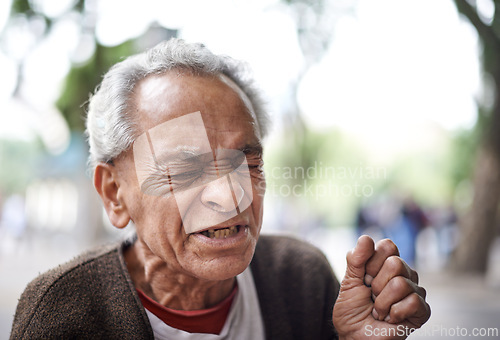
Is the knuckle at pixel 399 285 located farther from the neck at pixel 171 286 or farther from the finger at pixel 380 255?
the neck at pixel 171 286

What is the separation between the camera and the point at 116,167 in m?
1.53

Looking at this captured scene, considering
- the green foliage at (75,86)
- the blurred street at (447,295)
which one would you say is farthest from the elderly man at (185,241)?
the green foliage at (75,86)

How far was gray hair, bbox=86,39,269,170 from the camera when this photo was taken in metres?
1.48

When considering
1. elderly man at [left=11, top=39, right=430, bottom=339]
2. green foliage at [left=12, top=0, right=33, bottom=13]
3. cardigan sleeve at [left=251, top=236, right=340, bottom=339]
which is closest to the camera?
elderly man at [left=11, top=39, right=430, bottom=339]

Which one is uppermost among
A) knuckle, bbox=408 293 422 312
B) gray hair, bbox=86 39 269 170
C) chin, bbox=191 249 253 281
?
gray hair, bbox=86 39 269 170

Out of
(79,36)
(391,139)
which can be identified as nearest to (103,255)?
(79,36)

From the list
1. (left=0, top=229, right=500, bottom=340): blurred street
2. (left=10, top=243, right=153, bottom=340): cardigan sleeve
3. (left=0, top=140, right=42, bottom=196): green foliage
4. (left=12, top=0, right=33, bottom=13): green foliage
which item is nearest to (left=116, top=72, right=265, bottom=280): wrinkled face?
(left=10, top=243, right=153, bottom=340): cardigan sleeve

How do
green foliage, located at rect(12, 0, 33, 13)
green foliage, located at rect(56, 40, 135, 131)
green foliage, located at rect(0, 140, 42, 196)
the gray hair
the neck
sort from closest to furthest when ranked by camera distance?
the gray hair
the neck
green foliage, located at rect(56, 40, 135, 131)
green foliage, located at rect(12, 0, 33, 13)
green foliage, located at rect(0, 140, 42, 196)

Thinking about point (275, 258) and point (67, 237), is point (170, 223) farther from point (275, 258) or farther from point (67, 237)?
point (67, 237)

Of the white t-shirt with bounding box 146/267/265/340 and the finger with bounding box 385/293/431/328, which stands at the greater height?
the finger with bounding box 385/293/431/328

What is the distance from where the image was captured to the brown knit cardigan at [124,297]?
139 centimetres

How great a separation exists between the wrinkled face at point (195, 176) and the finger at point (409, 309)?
469 mm

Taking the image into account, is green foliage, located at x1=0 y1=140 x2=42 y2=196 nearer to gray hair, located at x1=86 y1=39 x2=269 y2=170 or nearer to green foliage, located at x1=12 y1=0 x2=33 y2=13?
green foliage, located at x1=12 y1=0 x2=33 y2=13

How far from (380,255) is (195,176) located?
60 centimetres
